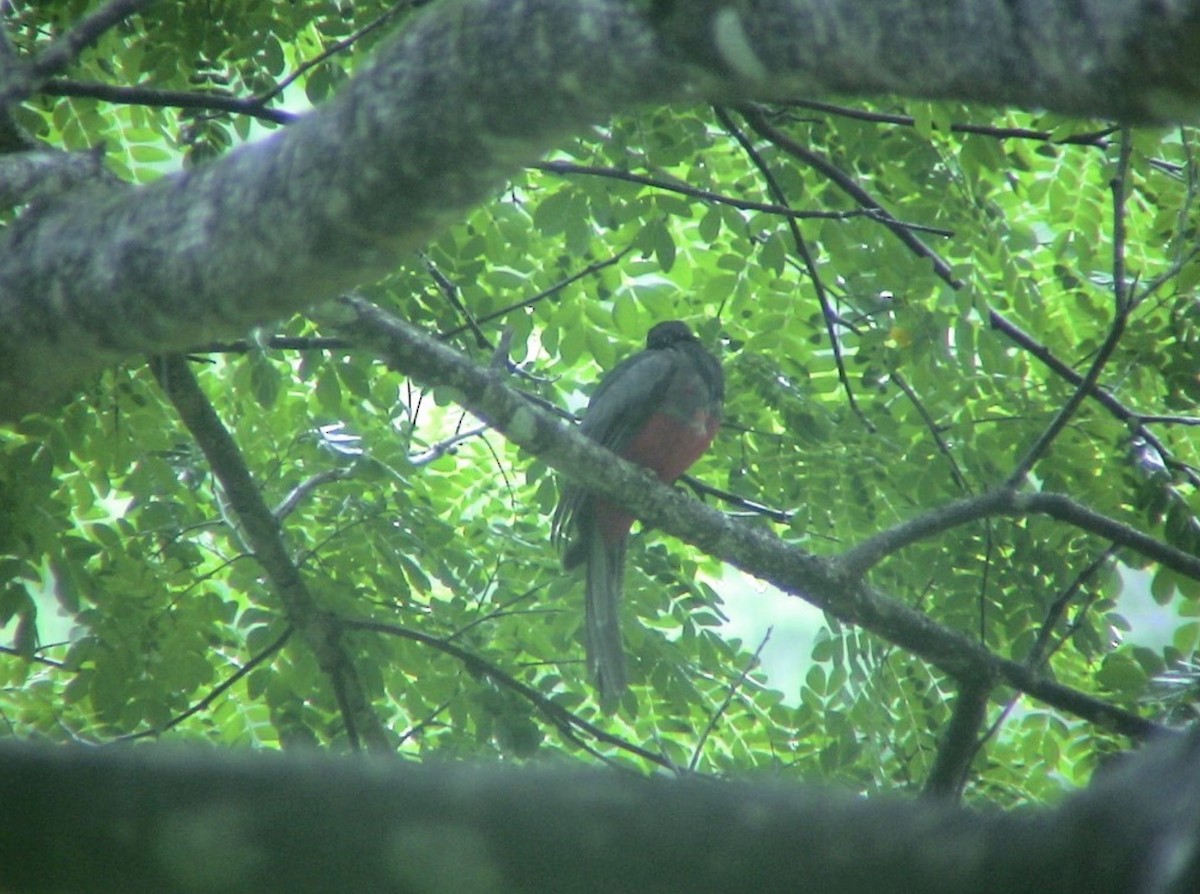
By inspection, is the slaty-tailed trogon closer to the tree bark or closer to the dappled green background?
the dappled green background

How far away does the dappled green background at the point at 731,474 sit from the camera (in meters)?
3.96

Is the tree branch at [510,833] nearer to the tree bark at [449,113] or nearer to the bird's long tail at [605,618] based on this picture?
the tree bark at [449,113]

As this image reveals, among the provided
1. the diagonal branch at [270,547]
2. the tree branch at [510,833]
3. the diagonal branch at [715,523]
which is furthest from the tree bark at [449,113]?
the diagonal branch at [270,547]

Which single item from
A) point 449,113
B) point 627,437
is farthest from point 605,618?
point 449,113

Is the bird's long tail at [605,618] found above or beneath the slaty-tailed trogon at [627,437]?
beneath

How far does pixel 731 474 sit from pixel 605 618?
0.88 m

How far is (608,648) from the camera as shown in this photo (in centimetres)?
439

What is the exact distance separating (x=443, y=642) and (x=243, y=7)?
2117 millimetres

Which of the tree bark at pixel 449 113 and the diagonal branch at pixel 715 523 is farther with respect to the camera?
the diagonal branch at pixel 715 523

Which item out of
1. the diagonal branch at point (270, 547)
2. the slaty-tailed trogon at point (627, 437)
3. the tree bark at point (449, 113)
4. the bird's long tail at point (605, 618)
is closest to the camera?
the tree bark at point (449, 113)

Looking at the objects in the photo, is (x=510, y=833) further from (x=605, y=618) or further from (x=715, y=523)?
(x=605, y=618)

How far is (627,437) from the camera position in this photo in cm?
569

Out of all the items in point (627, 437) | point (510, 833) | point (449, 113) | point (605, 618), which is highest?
point (627, 437)

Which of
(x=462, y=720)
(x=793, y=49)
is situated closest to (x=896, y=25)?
(x=793, y=49)
